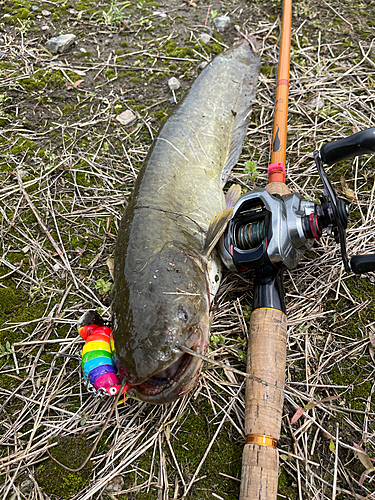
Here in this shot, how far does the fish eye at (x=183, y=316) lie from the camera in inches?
81.0

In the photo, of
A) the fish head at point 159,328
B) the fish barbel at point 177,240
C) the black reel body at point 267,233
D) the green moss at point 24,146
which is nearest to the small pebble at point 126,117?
the fish barbel at point 177,240

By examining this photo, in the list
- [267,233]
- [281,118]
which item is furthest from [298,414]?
[281,118]

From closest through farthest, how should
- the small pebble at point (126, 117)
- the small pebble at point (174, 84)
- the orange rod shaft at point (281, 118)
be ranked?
the orange rod shaft at point (281, 118)
the small pebble at point (126, 117)
the small pebble at point (174, 84)

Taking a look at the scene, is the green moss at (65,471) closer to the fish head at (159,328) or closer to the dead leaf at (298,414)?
the fish head at (159,328)

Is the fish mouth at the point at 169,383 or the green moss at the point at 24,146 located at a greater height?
the green moss at the point at 24,146

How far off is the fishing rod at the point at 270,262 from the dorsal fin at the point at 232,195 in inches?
17.1

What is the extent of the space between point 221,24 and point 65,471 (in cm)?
526

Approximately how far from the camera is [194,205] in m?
2.82

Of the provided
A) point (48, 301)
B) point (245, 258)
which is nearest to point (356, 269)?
point (245, 258)

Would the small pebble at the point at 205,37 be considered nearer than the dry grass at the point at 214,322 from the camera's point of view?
No

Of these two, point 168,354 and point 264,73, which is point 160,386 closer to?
point 168,354

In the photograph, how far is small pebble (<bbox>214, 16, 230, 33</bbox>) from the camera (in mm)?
4582

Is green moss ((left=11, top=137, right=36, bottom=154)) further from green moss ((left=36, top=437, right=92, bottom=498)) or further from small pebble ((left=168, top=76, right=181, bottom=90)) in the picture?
green moss ((left=36, top=437, right=92, bottom=498))

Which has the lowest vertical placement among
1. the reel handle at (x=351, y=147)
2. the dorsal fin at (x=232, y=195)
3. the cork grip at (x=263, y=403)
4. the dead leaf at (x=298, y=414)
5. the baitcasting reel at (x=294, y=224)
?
the dead leaf at (x=298, y=414)
